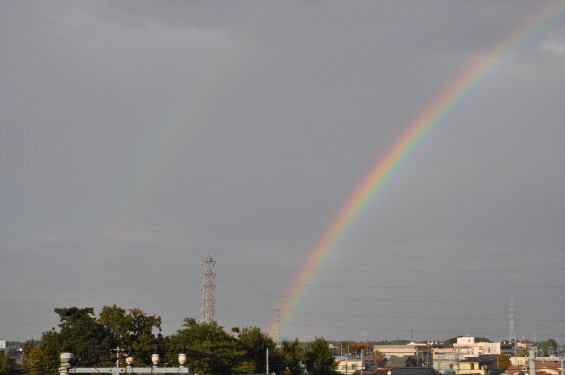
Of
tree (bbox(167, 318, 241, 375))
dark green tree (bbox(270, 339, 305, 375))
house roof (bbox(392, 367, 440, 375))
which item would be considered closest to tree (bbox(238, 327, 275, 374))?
dark green tree (bbox(270, 339, 305, 375))

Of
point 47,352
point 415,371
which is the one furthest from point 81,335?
point 415,371

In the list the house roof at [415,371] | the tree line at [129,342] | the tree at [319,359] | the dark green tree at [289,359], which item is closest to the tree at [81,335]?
the tree line at [129,342]

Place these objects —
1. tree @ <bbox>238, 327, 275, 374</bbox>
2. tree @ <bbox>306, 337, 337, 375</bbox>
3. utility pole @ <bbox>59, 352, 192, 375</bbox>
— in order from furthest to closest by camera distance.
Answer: tree @ <bbox>306, 337, 337, 375</bbox> < tree @ <bbox>238, 327, 275, 374</bbox> < utility pole @ <bbox>59, 352, 192, 375</bbox>

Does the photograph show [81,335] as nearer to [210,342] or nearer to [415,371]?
[210,342]

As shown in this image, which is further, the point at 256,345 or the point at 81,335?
the point at 256,345

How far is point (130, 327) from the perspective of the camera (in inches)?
2734

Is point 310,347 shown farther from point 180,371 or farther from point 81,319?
point 180,371

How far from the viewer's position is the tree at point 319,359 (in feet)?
309

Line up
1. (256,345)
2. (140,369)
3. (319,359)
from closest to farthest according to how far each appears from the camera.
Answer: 1. (140,369)
2. (256,345)
3. (319,359)

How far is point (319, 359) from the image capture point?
94500mm

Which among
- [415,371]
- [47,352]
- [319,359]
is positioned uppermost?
[47,352]

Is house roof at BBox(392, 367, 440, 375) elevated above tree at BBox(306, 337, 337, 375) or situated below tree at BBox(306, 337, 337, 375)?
below

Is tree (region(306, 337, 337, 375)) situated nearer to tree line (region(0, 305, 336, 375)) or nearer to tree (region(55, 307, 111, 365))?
tree line (region(0, 305, 336, 375))

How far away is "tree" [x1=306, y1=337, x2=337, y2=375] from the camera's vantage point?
94.1 meters
